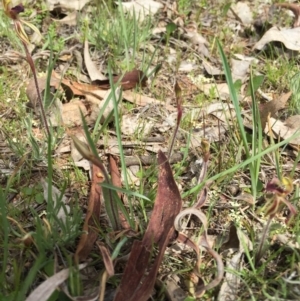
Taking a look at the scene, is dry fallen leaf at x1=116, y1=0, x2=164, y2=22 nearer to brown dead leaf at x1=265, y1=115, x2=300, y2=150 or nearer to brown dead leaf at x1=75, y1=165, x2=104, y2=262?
brown dead leaf at x1=265, y1=115, x2=300, y2=150

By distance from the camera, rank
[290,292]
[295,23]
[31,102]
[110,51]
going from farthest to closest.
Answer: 1. [295,23]
2. [110,51]
3. [31,102]
4. [290,292]

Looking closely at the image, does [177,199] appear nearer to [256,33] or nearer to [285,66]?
[285,66]

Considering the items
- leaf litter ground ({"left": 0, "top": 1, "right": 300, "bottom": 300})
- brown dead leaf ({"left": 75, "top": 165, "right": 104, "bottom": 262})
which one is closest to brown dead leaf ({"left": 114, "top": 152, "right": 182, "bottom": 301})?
leaf litter ground ({"left": 0, "top": 1, "right": 300, "bottom": 300})

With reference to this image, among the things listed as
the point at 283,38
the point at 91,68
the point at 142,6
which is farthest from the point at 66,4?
the point at 283,38

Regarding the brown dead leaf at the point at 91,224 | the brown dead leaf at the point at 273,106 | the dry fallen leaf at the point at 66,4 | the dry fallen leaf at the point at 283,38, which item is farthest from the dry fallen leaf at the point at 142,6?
the brown dead leaf at the point at 91,224

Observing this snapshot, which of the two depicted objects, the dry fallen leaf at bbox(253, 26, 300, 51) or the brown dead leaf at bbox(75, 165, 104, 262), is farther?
the dry fallen leaf at bbox(253, 26, 300, 51)

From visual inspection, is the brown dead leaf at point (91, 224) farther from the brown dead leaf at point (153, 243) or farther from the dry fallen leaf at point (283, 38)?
the dry fallen leaf at point (283, 38)

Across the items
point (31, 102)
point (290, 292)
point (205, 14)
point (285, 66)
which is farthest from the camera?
point (205, 14)

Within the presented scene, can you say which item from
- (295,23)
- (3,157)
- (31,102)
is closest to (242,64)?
(295,23)
